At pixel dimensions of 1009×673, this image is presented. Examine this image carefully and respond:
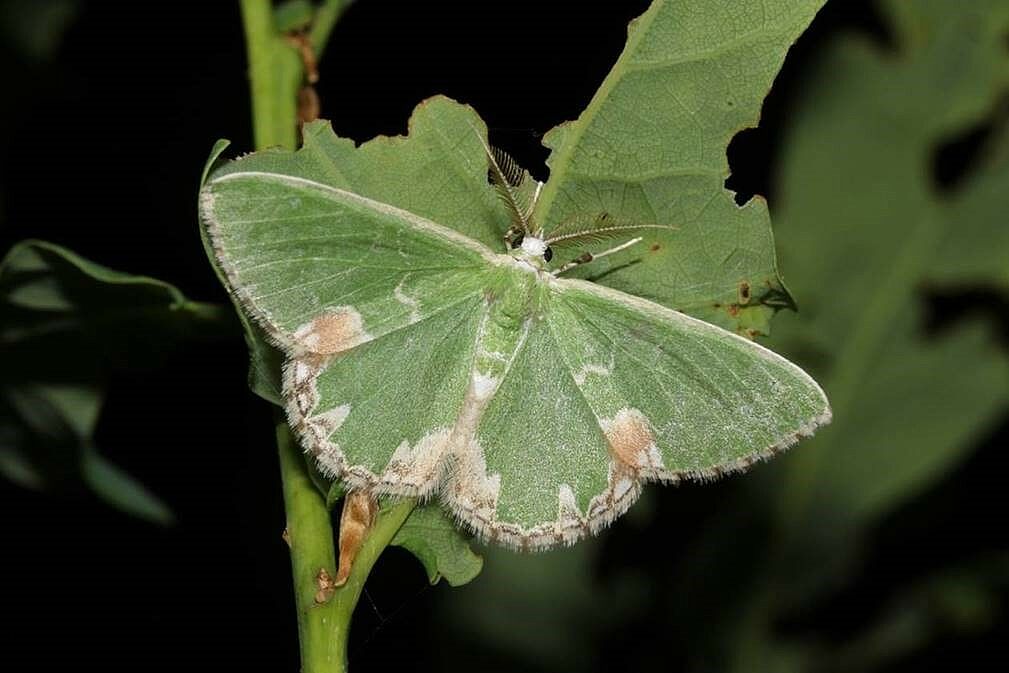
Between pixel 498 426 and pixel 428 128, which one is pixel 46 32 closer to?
pixel 428 128

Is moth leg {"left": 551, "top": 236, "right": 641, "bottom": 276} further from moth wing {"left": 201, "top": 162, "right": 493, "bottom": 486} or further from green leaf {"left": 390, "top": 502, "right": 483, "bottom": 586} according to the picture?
green leaf {"left": 390, "top": 502, "right": 483, "bottom": 586}

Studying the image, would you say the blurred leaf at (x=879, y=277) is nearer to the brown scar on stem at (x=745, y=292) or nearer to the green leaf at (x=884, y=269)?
the green leaf at (x=884, y=269)

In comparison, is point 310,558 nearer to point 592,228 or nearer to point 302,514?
point 302,514

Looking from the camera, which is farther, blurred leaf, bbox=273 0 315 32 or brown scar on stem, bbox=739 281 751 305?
blurred leaf, bbox=273 0 315 32

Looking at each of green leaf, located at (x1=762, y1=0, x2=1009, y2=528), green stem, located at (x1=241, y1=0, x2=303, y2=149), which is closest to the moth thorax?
green stem, located at (x1=241, y1=0, x2=303, y2=149)

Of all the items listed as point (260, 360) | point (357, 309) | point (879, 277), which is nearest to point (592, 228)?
point (357, 309)

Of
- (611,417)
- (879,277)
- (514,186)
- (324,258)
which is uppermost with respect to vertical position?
(514,186)

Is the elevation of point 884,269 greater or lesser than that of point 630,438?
lesser
